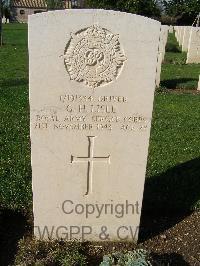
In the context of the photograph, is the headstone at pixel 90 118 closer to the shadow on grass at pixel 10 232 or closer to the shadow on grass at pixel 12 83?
the shadow on grass at pixel 10 232

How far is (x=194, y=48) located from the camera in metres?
19.3

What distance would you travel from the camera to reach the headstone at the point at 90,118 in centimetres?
363

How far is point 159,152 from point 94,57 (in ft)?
11.4

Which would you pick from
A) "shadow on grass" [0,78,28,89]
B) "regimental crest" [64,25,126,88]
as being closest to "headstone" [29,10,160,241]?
"regimental crest" [64,25,126,88]

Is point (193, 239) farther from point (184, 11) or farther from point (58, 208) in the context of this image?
point (184, 11)

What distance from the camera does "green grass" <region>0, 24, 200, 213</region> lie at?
5289mm

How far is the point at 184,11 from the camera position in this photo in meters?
46.1

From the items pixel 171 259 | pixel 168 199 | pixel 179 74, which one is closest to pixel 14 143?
pixel 168 199

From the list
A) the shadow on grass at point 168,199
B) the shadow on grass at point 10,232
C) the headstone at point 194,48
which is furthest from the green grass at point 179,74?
the shadow on grass at point 10,232

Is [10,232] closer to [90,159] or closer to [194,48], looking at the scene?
[90,159]

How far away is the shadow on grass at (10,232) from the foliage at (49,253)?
0.09 metres

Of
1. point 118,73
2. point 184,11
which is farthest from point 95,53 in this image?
point 184,11

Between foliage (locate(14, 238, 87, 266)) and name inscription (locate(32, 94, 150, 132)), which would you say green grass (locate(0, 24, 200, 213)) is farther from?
name inscription (locate(32, 94, 150, 132))

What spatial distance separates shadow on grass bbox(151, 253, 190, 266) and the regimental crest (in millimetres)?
1751
